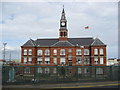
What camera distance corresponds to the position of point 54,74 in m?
20.5

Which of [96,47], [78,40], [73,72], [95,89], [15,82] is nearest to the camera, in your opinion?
[95,89]

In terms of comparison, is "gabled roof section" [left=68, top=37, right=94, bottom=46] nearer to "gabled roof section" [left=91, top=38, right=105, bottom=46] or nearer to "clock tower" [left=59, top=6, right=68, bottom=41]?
"gabled roof section" [left=91, top=38, right=105, bottom=46]

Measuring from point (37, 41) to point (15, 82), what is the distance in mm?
36340

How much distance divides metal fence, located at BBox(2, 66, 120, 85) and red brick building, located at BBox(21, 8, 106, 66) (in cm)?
2653

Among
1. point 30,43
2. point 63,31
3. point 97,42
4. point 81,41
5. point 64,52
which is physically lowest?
point 64,52

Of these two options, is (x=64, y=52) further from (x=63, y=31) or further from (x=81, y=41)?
(x=63, y=31)

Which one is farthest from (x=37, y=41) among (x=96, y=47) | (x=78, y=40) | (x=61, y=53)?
(x=96, y=47)

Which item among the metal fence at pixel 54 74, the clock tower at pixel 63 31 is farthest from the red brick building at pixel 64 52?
the metal fence at pixel 54 74

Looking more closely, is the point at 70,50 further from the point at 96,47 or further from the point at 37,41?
the point at 37,41

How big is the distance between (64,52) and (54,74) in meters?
30.4

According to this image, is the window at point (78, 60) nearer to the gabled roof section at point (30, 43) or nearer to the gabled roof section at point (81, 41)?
the gabled roof section at point (81, 41)

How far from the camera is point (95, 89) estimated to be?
15.5 m

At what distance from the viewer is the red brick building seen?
4959cm

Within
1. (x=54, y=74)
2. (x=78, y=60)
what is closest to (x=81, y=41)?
(x=78, y=60)
